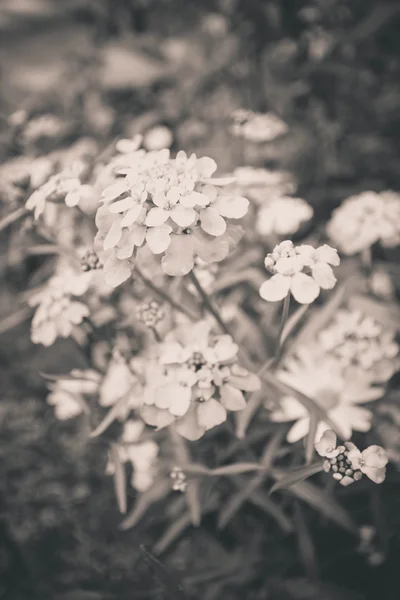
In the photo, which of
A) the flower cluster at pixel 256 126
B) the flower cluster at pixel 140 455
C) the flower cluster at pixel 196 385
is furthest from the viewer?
the flower cluster at pixel 256 126

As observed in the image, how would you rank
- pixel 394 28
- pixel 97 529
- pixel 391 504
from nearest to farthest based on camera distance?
pixel 391 504
pixel 97 529
pixel 394 28

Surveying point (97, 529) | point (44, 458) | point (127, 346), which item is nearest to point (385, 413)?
point (127, 346)

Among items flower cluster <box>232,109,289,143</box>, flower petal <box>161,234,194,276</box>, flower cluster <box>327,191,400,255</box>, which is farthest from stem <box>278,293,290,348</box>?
flower cluster <box>232,109,289,143</box>

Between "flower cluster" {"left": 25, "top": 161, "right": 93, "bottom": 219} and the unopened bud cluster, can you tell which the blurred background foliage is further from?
the unopened bud cluster

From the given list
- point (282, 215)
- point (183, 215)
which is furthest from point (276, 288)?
A: point (282, 215)

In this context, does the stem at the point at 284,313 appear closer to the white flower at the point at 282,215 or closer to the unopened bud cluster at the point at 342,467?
the unopened bud cluster at the point at 342,467

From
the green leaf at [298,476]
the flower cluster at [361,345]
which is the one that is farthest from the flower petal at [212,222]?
the flower cluster at [361,345]

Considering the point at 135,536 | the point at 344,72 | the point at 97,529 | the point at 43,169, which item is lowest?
the point at 97,529

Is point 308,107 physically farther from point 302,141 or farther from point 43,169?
point 43,169
